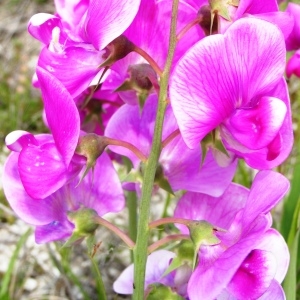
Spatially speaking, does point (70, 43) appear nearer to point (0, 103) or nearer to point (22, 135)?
point (22, 135)

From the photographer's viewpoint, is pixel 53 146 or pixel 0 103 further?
pixel 0 103

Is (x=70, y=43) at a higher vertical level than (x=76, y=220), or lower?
higher

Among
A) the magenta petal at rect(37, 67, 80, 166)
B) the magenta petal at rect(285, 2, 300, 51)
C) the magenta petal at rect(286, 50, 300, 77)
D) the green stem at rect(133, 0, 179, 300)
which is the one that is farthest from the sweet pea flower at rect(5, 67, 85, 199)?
the magenta petal at rect(286, 50, 300, 77)

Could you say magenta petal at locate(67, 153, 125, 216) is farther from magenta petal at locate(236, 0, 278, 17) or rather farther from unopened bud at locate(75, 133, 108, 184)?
magenta petal at locate(236, 0, 278, 17)

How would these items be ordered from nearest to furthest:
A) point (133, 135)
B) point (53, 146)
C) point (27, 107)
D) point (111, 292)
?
point (53, 146) → point (133, 135) → point (111, 292) → point (27, 107)

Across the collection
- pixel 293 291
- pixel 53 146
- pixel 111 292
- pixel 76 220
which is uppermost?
pixel 53 146

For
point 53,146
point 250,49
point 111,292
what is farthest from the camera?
point 111,292

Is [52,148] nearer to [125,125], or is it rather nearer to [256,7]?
[125,125]

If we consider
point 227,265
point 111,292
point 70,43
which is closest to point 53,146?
point 70,43
